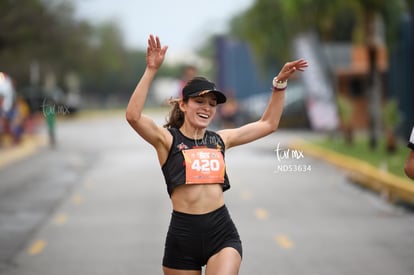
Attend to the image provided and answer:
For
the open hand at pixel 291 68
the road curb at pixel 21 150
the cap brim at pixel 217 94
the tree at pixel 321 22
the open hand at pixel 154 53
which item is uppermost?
the open hand at pixel 154 53

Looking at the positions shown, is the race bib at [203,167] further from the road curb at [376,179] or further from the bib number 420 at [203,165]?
the road curb at [376,179]

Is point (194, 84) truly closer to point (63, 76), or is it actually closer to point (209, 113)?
point (209, 113)

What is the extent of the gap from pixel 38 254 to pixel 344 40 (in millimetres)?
42874

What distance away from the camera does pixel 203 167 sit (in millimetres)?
5754

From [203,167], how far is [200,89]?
0.50m

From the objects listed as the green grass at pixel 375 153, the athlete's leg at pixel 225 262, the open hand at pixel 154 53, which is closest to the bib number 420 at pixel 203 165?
the athlete's leg at pixel 225 262

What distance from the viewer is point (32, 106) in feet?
180

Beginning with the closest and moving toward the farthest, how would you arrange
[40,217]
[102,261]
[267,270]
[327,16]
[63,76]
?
[267,270], [102,261], [40,217], [327,16], [63,76]

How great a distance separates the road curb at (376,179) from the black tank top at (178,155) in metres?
9.55

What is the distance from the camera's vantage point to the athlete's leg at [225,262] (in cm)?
562

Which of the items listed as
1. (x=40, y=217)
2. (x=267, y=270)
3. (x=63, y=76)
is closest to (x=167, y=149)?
(x=267, y=270)

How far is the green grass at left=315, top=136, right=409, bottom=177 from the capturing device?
64.8 ft

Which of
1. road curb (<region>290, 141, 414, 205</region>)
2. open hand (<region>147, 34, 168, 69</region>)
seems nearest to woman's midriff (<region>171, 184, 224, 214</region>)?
open hand (<region>147, 34, 168, 69</region>)

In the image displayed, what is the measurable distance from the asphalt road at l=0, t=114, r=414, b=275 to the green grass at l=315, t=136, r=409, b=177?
0.98 m
